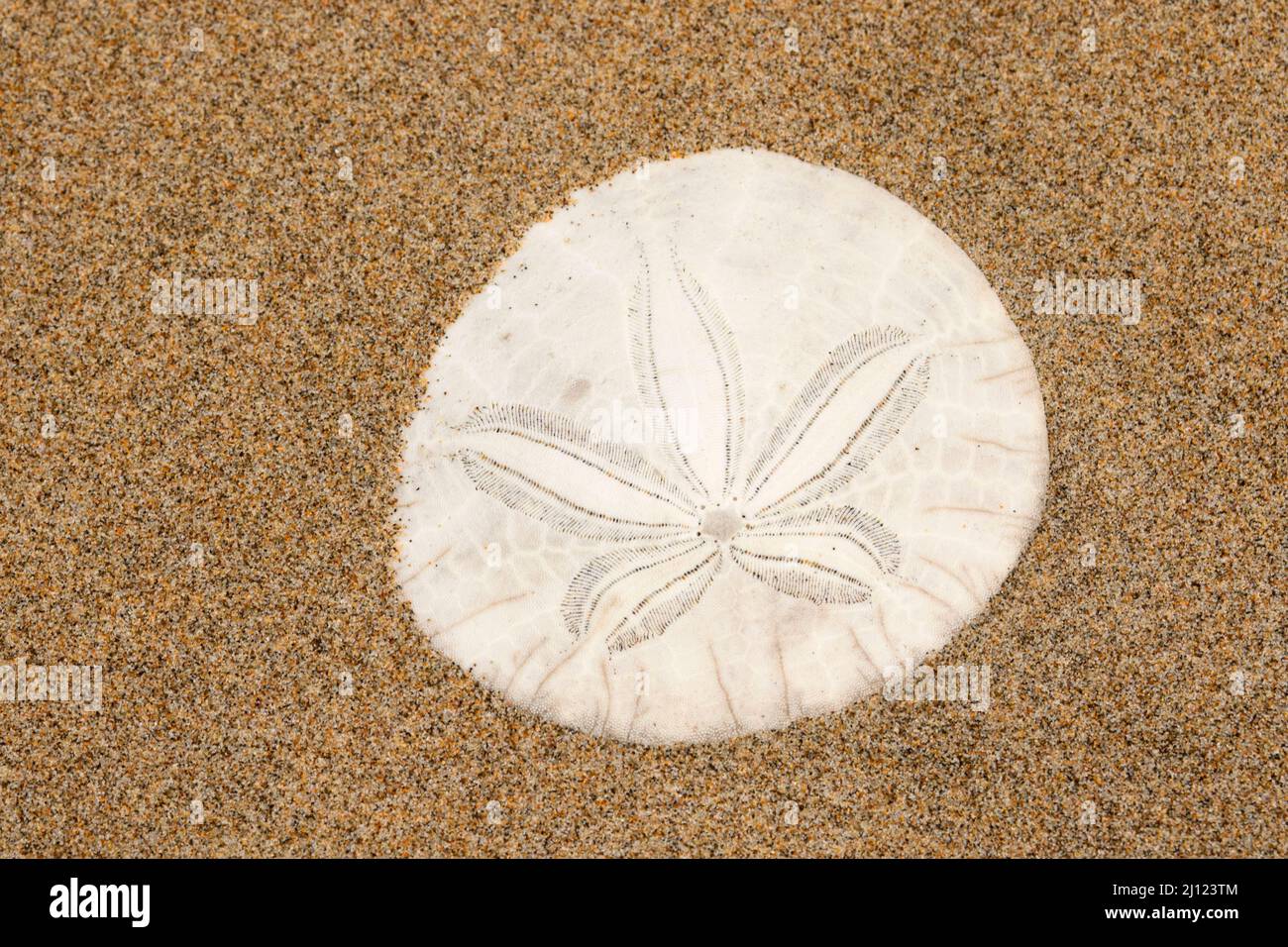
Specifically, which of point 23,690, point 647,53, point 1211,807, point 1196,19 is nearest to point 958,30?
point 1196,19

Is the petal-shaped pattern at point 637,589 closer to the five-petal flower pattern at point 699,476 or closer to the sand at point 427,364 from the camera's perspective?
the five-petal flower pattern at point 699,476

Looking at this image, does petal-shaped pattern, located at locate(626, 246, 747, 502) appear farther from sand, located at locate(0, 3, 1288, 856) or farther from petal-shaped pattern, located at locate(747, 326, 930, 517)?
sand, located at locate(0, 3, 1288, 856)

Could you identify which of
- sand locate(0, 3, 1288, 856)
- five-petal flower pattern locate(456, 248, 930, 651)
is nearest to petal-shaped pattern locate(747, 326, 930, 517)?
five-petal flower pattern locate(456, 248, 930, 651)

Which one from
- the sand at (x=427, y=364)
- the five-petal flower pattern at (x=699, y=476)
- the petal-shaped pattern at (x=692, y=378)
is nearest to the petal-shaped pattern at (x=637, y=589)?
the five-petal flower pattern at (x=699, y=476)

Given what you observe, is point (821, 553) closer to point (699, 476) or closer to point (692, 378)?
point (699, 476)

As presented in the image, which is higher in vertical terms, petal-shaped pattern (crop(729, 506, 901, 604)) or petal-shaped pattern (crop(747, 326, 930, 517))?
petal-shaped pattern (crop(747, 326, 930, 517))
